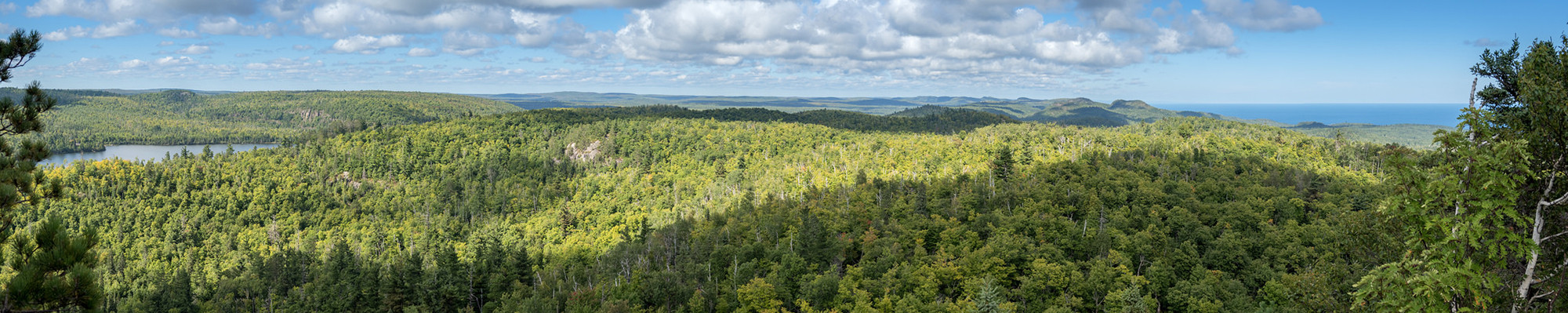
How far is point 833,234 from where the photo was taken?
91375mm

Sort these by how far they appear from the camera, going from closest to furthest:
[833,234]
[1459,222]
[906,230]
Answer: [1459,222] → [906,230] → [833,234]

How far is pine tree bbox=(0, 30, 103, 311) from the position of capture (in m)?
12.6

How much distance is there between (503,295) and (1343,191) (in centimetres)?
12105

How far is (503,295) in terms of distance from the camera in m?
81.7

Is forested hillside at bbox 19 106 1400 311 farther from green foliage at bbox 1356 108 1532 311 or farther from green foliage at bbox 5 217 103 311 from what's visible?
green foliage at bbox 5 217 103 311

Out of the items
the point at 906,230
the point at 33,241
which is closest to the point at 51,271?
the point at 33,241

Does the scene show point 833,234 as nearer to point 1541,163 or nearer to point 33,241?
point 1541,163

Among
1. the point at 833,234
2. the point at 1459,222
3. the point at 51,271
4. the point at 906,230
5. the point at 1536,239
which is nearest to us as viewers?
the point at 51,271

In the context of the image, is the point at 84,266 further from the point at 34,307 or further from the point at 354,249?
the point at 354,249

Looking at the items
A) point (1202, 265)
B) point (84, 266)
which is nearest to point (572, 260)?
point (1202, 265)

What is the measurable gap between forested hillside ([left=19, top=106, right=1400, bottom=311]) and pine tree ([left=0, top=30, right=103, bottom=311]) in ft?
5.87

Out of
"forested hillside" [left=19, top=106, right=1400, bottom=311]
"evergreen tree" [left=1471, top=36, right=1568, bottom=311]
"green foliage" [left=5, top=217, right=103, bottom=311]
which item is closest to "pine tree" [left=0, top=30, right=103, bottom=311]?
"green foliage" [left=5, top=217, right=103, bottom=311]

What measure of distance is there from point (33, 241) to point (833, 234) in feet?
267

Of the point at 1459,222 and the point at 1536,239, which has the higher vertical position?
the point at 1459,222
